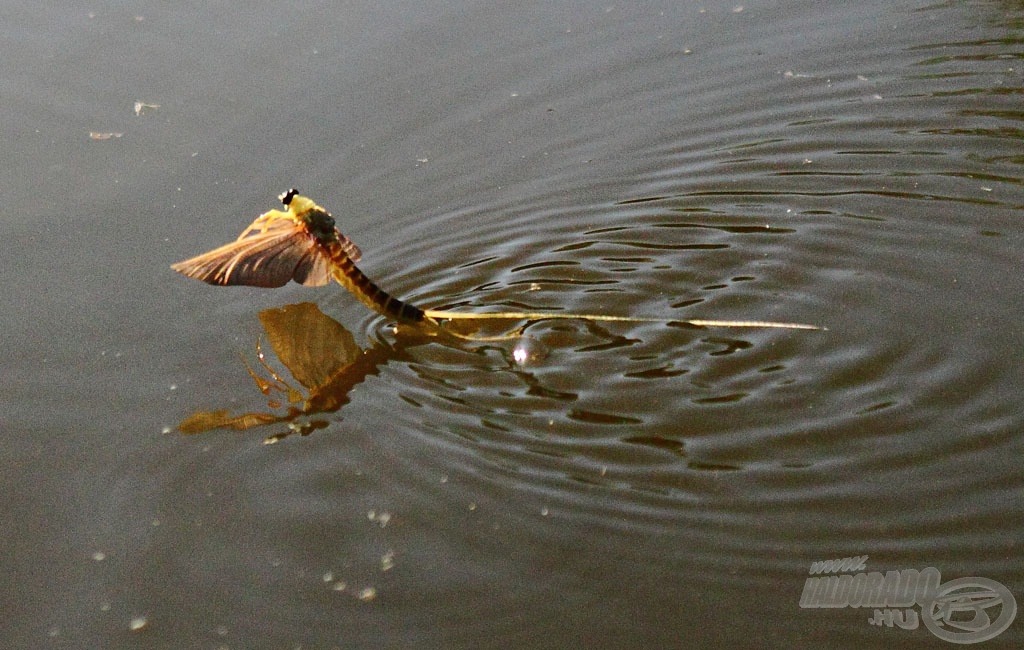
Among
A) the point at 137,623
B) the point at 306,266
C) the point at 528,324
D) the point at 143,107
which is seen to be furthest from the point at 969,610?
the point at 143,107

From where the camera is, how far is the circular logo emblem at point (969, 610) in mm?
2785

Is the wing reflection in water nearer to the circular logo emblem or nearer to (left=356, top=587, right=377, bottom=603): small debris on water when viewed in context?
(left=356, top=587, right=377, bottom=603): small debris on water

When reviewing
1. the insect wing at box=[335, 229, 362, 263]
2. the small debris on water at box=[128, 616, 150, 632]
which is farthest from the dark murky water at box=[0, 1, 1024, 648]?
the insect wing at box=[335, 229, 362, 263]

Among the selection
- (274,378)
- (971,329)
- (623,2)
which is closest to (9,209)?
(274,378)

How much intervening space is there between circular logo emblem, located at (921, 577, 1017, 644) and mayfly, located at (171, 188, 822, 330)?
4.32 ft

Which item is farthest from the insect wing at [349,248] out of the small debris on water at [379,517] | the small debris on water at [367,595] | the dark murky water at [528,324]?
the small debris on water at [367,595]

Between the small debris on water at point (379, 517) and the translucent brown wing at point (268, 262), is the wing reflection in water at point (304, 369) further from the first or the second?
the small debris on water at point (379, 517)

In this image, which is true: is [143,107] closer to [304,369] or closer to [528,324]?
[304,369]

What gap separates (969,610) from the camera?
2842mm

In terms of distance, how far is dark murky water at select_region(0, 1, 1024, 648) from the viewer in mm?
3100

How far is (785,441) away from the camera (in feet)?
11.3

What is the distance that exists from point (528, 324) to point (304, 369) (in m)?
0.80

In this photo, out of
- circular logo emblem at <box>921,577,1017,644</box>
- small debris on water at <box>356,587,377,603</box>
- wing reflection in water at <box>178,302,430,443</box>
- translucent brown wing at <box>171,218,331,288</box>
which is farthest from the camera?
translucent brown wing at <box>171,218,331,288</box>

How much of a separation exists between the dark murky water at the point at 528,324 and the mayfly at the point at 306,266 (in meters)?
0.12
